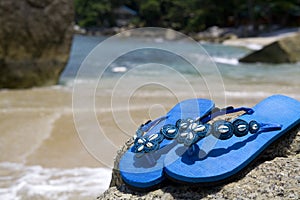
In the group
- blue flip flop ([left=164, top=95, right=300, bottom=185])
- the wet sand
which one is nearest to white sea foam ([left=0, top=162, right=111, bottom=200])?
the wet sand

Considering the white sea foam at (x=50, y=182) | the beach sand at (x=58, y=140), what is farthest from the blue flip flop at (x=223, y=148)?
the white sea foam at (x=50, y=182)

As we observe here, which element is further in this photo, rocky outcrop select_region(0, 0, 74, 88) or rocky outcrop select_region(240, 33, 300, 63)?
rocky outcrop select_region(240, 33, 300, 63)

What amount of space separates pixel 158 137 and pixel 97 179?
1331mm

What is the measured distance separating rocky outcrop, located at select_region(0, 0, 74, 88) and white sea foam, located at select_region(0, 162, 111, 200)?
345cm

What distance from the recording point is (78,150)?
2.79 metres

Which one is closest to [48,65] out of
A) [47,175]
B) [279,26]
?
[47,175]

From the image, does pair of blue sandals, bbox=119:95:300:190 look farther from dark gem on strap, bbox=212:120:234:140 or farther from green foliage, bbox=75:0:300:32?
green foliage, bbox=75:0:300:32

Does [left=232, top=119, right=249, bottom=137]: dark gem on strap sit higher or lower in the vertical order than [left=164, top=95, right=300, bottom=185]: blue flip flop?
higher

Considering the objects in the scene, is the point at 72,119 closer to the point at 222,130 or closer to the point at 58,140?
the point at 58,140

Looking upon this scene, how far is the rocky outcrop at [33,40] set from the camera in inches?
217

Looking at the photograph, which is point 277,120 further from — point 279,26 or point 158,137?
point 279,26

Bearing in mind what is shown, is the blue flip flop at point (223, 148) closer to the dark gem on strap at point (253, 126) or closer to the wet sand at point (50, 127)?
the dark gem on strap at point (253, 126)

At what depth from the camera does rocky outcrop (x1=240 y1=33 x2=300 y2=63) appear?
33.4ft

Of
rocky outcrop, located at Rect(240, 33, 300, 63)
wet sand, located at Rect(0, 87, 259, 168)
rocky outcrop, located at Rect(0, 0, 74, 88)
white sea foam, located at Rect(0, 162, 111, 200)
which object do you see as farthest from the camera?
rocky outcrop, located at Rect(240, 33, 300, 63)
